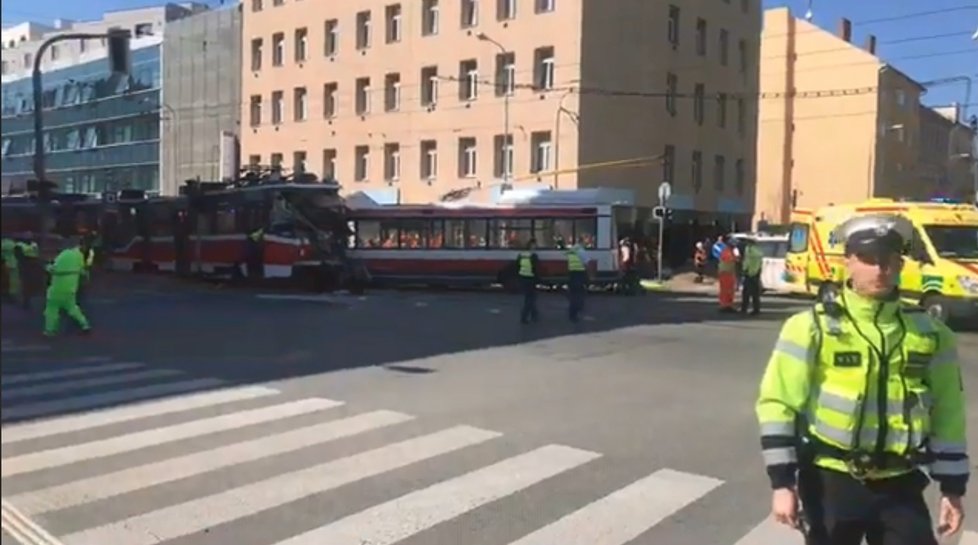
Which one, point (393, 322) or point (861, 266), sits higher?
point (861, 266)

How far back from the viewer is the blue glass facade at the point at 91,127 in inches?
54.9

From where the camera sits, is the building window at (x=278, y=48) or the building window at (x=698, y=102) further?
the building window at (x=698, y=102)

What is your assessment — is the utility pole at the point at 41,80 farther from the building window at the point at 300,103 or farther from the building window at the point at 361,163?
the building window at the point at 361,163

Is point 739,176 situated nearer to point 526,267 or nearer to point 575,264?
point 575,264

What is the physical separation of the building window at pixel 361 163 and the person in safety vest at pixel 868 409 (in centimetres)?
2210

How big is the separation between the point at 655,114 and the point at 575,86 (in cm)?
622

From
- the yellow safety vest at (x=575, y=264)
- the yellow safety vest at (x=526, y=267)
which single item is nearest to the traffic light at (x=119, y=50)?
the yellow safety vest at (x=526, y=267)

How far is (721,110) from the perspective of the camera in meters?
36.0

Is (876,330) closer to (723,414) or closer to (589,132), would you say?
(723,414)

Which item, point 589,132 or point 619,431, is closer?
point 619,431

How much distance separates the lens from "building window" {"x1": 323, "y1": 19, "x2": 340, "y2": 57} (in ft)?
36.8

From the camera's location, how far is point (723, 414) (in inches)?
345

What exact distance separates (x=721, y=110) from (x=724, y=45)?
10.3 meters

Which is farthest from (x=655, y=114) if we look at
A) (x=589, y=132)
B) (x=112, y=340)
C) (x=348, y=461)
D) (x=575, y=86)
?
(x=348, y=461)
